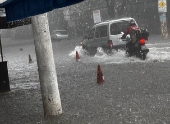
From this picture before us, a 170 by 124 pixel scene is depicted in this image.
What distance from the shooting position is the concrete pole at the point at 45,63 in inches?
277

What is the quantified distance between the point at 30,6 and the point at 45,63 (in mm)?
1755

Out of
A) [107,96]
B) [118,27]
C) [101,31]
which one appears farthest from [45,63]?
[101,31]

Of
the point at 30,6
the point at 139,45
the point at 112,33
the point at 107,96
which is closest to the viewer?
the point at 30,6

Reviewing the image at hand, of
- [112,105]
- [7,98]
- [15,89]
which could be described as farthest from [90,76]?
[112,105]

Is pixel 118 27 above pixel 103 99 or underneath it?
above

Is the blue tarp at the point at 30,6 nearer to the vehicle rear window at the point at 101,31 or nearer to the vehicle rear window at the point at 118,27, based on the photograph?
the vehicle rear window at the point at 118,27

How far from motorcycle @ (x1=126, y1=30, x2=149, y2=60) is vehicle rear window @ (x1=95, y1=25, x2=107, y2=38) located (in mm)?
2118

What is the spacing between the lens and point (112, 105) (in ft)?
24.6

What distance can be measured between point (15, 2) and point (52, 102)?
2.36 m

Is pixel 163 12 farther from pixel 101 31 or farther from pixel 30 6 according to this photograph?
pixel 30 6

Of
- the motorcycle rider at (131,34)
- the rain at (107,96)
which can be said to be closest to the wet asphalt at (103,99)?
→ the rain at (107,96)

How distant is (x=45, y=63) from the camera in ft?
23.2

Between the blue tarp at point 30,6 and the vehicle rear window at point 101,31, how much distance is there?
34.4ft

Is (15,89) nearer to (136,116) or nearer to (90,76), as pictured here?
(90,76)
